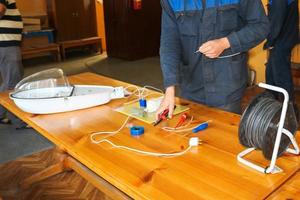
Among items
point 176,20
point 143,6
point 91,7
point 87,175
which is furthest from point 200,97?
point 91,7

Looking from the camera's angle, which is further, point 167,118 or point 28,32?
point 28,32

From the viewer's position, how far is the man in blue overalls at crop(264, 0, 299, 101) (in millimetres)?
3049

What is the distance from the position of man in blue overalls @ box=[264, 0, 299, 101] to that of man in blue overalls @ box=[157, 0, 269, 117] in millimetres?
1690

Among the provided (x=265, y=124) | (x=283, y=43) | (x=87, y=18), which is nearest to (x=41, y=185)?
(x=265, y=124)

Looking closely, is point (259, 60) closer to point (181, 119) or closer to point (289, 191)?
point (181, 119)

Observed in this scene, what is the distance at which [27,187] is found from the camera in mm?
2330

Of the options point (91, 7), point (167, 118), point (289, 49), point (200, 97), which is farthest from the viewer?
point (91, 7)

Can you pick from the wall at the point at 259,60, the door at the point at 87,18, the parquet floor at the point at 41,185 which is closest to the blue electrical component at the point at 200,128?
the parquet floor at the point at 41,185

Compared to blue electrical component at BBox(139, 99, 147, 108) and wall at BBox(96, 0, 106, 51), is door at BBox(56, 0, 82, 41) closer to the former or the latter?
wall at BBox(96, 0, 106, 51)

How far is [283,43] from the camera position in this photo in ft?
10.5

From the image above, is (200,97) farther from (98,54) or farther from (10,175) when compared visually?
(98,54)

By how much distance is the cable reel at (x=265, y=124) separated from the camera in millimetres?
975

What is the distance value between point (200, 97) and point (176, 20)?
367mm

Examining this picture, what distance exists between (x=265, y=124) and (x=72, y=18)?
19.3 ft
